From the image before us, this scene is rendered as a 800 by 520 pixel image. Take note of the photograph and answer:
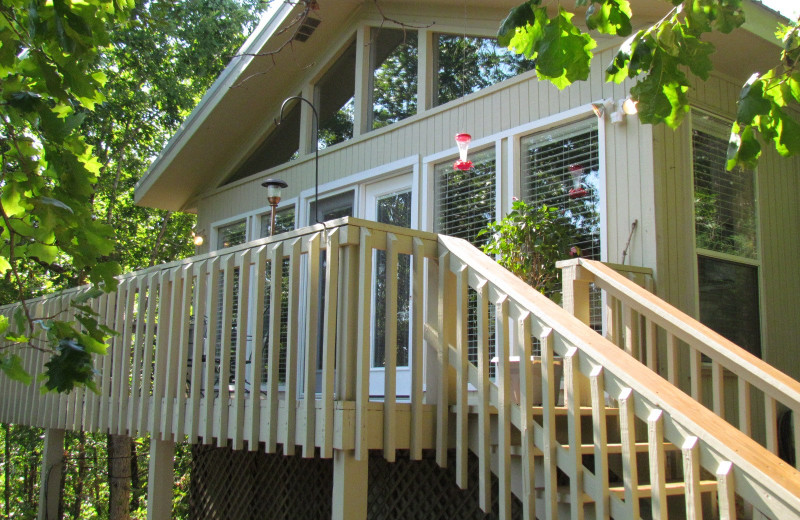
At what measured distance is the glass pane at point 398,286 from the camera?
20.8 feet

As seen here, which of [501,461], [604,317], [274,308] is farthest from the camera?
[604,317]

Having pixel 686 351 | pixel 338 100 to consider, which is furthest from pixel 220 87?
pixel 686 351

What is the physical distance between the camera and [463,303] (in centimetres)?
342

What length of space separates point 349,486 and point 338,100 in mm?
5092

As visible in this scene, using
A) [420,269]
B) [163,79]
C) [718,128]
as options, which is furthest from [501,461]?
[163,79]

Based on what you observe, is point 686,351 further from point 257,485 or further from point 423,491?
point 257,485

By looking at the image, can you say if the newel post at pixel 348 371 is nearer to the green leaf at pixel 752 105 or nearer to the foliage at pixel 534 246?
the foliage at pixel 534 246

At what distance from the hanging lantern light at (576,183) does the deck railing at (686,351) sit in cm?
102

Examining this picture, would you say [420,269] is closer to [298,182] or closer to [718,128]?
[718,128]

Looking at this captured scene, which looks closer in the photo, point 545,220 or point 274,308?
point 274,308

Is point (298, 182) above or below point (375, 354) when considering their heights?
above

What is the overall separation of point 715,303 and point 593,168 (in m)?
1.16

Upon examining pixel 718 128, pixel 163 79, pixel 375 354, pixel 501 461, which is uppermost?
pixel 163 79

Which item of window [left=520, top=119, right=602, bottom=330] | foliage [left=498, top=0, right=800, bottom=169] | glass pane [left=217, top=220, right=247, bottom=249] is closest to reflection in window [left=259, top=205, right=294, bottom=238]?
glass pane [left=217, top=220, right=247, bottom=249]
